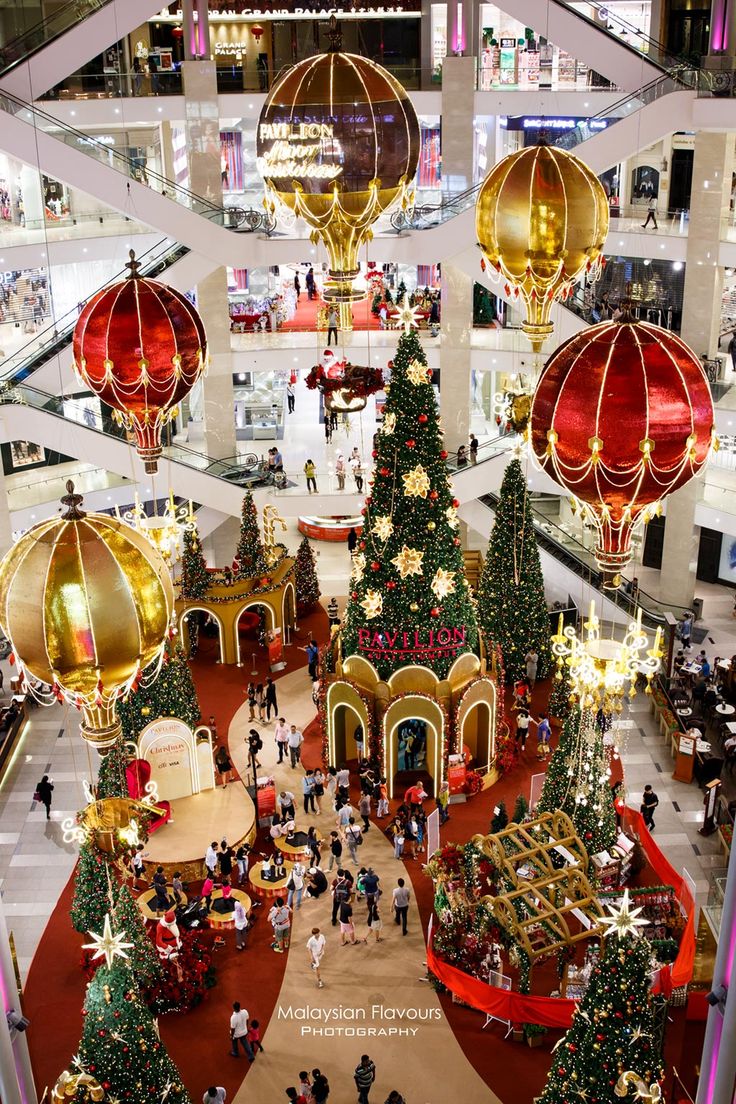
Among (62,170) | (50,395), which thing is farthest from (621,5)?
(50,395)

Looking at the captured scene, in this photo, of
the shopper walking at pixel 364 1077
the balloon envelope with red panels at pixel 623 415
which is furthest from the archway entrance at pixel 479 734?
the balloon envelope with red panels at pixel 623 415

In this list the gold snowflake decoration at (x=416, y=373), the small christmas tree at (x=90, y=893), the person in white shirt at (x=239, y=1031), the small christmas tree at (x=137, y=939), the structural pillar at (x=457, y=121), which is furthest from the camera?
the structural pillar at (x=457, y=121)

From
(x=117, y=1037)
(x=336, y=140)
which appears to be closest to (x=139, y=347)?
(x=336, y=140)

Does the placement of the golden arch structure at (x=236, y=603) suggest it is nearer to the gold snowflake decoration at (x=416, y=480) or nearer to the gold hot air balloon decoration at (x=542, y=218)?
the gold snowflake decoration at (x=416, y=480)

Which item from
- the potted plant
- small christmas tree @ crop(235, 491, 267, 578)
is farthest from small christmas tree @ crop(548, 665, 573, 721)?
the potted plant

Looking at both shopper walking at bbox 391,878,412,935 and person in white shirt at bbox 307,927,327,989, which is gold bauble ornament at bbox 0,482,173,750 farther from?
shopper walking at bbox 391,878,412,935

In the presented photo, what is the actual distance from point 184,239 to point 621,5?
9.93 meters

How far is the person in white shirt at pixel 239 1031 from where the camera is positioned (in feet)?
42.6

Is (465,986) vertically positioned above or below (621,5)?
below

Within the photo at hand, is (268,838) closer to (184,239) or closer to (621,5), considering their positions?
(184,239)

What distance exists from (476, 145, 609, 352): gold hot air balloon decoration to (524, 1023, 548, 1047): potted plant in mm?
7148

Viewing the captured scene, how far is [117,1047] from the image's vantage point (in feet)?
34.0

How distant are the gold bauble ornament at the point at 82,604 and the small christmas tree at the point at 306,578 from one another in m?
13.4

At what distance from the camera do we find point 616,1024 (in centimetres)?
1017
